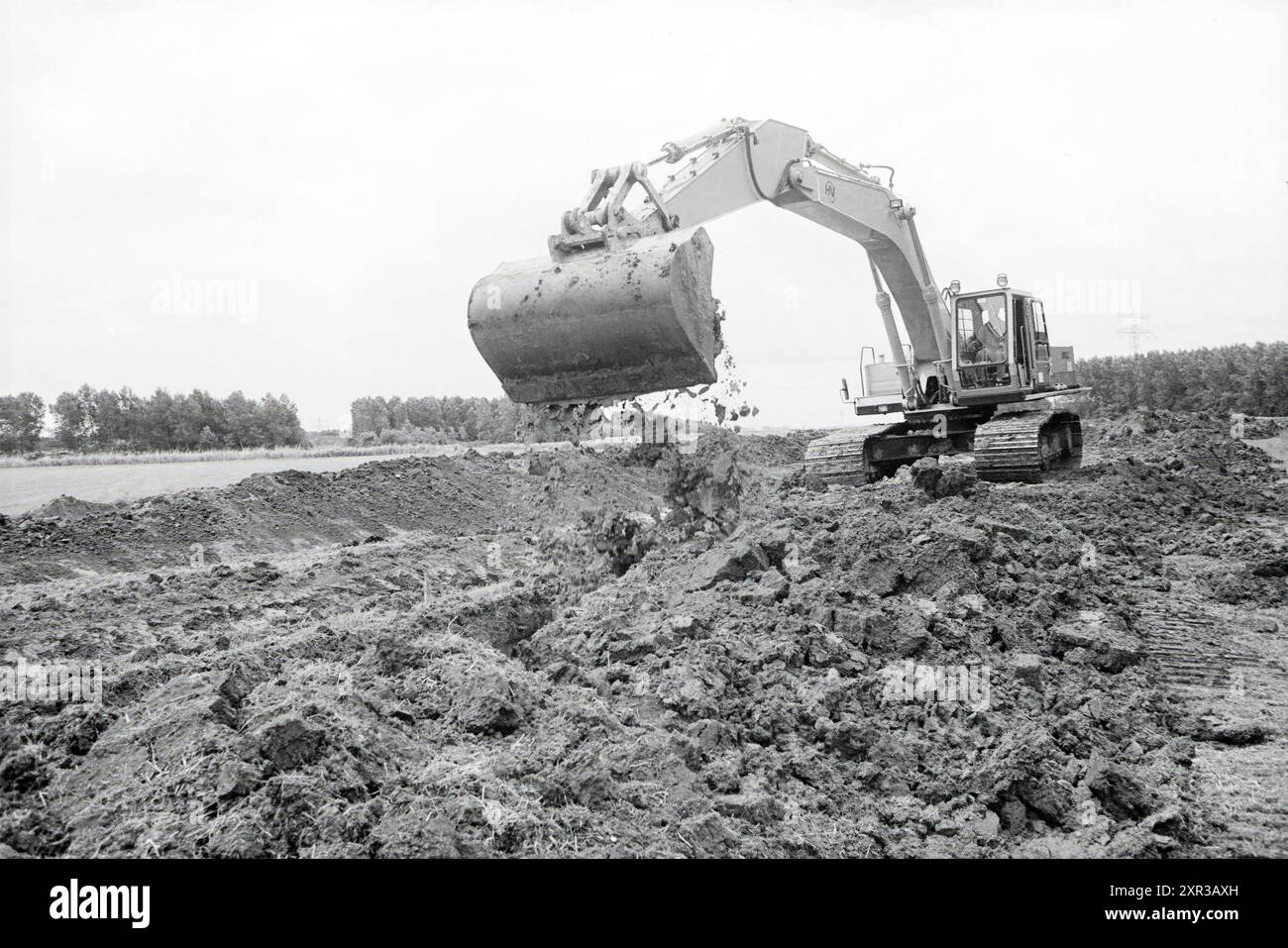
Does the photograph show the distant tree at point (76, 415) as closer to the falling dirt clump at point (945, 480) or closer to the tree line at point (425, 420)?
the tree line at point (425, 420)

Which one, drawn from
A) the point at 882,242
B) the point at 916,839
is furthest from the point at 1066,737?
the point at 882,242

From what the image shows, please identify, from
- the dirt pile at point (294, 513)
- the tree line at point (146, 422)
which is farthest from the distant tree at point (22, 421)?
the dirt pile at point (294, 513)

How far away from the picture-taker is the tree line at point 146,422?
149 feet

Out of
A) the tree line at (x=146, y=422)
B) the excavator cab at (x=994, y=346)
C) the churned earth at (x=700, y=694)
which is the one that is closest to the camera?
the churned earth at (x=700, y=694)

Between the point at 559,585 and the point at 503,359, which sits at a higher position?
the point at 503,359

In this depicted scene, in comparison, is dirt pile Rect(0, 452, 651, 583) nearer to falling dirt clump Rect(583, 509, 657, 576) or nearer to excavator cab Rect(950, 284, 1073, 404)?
falling dirt clump Rect(583, 509, 657, 576)

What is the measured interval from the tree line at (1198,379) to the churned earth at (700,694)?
3163 centimetres

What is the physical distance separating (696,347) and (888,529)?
2.25 m

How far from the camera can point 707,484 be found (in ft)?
30.5

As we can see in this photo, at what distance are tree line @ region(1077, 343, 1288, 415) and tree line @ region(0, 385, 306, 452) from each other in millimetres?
38120

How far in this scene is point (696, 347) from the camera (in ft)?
21.5

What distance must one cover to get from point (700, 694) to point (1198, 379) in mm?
42397
